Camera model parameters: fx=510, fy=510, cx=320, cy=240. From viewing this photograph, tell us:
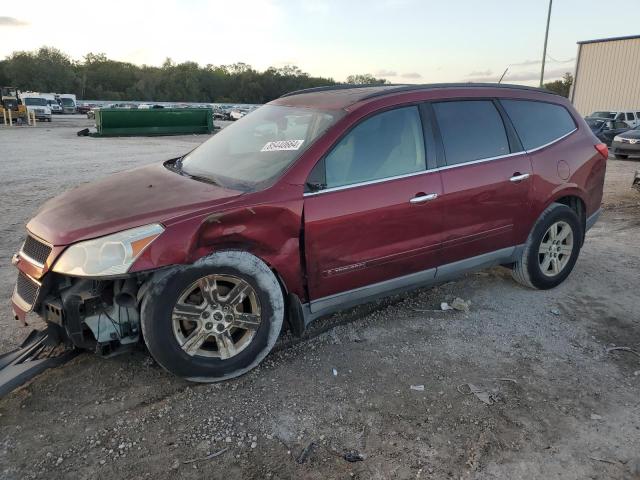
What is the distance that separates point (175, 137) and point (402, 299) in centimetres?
2496

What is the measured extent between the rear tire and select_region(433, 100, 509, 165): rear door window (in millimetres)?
806

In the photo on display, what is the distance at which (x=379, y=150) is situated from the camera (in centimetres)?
360

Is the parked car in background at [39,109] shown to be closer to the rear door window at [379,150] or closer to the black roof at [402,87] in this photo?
the black roof at [402,87]

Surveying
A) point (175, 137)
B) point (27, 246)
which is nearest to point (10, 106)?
point (175, 137)

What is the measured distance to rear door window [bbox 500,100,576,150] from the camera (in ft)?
14.4

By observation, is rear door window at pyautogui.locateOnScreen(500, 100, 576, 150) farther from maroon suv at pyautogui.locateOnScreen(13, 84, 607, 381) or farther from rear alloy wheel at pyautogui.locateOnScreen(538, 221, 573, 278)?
rear alloy wheel at pyautogui.locateOnScreen(538, 221, 573, 278)

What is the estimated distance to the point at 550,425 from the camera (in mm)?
2830

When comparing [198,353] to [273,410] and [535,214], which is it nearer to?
[273,410]

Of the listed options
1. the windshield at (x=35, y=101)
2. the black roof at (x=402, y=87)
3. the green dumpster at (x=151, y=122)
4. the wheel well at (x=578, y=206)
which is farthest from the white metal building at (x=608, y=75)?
the windshield at (x=35, y=101)

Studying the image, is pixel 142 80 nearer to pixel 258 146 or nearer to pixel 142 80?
pixel 142 80

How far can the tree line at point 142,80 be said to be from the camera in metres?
88.1

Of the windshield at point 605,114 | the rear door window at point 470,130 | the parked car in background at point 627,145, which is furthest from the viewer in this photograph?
the windshield at point 605,114

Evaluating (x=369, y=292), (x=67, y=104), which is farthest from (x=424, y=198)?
(x=67, y=104)

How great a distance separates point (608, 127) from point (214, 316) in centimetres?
2184
